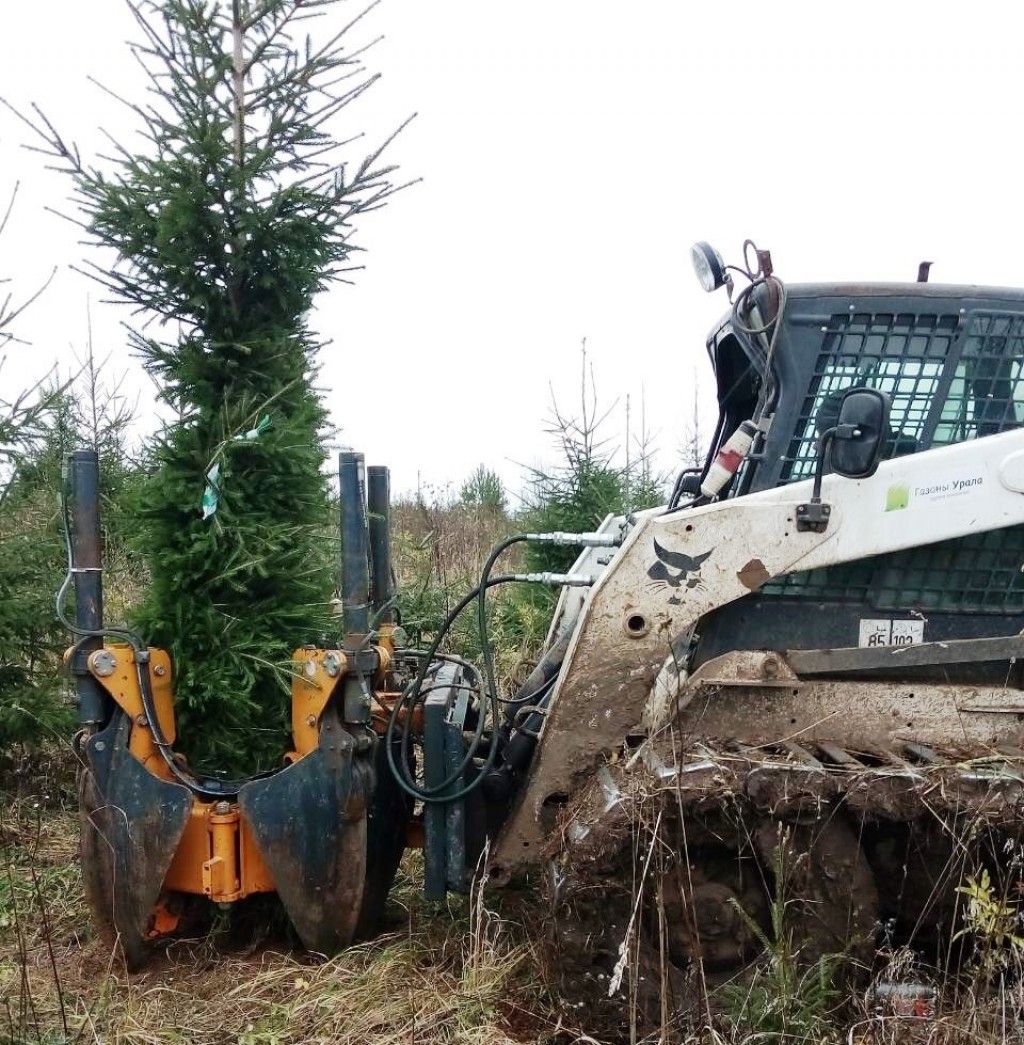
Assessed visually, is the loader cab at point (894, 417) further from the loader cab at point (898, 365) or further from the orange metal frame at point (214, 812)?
the orange metal frame at point (214, 812)

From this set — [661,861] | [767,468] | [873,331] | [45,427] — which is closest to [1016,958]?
[661,861]

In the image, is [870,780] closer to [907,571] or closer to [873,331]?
[907,571]

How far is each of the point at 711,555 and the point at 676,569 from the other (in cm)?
13

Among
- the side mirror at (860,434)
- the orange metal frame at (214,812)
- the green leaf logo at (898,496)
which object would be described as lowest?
the orange metal frame at (214,812)

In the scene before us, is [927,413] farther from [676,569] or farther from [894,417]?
[676,569]

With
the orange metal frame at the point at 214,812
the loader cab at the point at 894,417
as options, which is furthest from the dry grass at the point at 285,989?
the loader cab at the point at 894,417

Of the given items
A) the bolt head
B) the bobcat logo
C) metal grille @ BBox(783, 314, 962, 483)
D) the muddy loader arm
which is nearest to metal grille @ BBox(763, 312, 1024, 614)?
metal grille @ BBox(783, 314, 962, 483)

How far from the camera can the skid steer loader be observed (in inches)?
122

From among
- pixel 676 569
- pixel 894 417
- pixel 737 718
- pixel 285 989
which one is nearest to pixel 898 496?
pixel 894 417

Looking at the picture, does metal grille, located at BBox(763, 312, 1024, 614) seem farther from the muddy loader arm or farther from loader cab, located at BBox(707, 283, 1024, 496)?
the muddy loader arm

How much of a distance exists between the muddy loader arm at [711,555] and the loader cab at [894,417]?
0.16 meters

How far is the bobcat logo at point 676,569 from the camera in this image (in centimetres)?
340

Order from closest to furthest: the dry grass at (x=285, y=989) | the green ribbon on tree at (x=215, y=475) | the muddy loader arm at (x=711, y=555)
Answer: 1. the muddy loader arm at (x=711, y=555)
2. the dry grass at (x=285, y=989)
3. the green ribbon on tree at (x=215, y=475)

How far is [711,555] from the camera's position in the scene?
3393 millimetres
